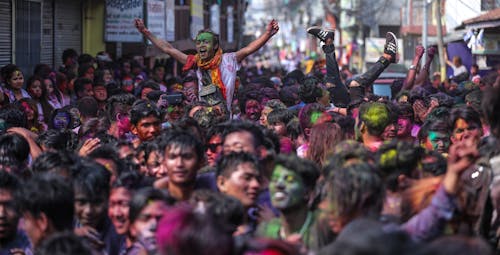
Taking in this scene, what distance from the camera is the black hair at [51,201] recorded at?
232 inches

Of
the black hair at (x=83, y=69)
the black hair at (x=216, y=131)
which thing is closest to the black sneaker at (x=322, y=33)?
the black hair at (x=83, y=69)

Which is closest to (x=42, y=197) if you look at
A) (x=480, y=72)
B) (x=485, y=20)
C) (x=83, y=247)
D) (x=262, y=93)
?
(x=83, y=247)

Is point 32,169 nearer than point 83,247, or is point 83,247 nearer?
point 83,247

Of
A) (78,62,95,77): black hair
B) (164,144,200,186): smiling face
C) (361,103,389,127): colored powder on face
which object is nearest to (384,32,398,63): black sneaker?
(361,103,389,127): colored powder on face

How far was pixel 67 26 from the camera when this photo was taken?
2095 centimetres

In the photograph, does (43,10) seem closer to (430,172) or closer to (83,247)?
(430,172)

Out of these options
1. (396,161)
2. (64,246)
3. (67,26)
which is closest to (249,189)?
(396,161)

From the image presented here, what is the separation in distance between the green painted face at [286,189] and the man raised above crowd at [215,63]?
5558 mm

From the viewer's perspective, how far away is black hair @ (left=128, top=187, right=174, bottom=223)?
5.78 metres

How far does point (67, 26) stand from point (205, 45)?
9.93 meters

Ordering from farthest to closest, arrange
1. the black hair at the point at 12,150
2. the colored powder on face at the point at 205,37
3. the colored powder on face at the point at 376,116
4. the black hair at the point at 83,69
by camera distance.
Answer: the black hair at the point at 83,69 < the colored powder on face at the point at 205,37 < the colored powder on face at the point at 376,116 < the black hair at the point at 12,150

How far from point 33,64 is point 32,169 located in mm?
11799

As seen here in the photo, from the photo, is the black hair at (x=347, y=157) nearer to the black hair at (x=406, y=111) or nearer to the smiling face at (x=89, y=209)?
the smiling face at (x=89, y=209)

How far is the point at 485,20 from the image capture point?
22.4 m
